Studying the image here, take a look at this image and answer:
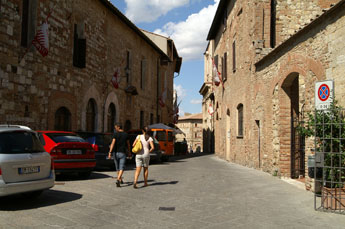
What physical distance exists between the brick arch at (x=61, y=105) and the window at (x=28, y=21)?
7.68ft

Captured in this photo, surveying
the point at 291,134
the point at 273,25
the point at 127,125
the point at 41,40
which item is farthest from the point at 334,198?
the point at 127,125

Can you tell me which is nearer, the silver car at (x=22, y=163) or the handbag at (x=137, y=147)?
the silver car at (x=22, y=163)

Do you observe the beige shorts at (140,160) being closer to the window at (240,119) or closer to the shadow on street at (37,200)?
the shadow on street at (37,200)

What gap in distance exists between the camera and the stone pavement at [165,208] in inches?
211

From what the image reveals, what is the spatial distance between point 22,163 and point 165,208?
265cm

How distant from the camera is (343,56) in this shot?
24.5 ft

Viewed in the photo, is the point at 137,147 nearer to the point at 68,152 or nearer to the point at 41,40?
the point at 68,152

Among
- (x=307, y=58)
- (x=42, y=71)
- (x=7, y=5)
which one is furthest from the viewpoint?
(x=42, y=71)

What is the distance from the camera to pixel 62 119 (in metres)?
15.1

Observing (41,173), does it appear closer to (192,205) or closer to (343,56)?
(192,205)

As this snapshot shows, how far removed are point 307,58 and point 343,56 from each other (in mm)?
1881

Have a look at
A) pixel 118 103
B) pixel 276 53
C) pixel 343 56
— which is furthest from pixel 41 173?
pixel 118 103

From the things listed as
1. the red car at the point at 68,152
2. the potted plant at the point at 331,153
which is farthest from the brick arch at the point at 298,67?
the red car at the point at 68,152

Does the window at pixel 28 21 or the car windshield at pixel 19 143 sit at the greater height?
the window at pixel 28 21
